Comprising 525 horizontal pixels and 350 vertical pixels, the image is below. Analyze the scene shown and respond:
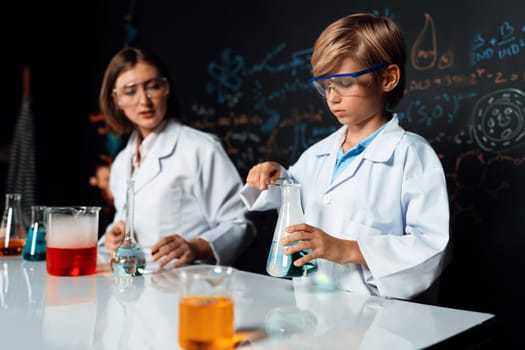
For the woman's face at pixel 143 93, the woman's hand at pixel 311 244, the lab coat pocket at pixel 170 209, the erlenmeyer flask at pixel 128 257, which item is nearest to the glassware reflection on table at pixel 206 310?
the woman's hand at pixel 311 244

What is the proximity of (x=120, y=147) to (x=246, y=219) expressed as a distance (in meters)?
2.04

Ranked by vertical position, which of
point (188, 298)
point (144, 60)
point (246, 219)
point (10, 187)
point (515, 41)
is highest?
point (515, 41)

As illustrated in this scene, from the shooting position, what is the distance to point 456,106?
2.17 metres

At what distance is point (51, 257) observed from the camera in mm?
1428

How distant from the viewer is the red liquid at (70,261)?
142 centimetres

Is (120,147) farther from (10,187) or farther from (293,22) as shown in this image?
(293,22)

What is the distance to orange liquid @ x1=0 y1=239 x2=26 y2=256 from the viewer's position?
171 centimetres

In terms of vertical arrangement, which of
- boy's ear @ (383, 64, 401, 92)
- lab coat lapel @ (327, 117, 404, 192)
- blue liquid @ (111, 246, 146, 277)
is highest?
boy's ear @ (383, 64, 401, 92)

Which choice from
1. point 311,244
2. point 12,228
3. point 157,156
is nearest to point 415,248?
point 311,244

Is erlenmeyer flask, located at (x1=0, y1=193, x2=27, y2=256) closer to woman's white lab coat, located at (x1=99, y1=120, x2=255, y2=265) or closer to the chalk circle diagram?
woman's white lab coat, located at (x1=99, y1=120, x2=255, y2=265)

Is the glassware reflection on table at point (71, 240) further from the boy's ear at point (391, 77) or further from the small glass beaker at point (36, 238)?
the boy's ear at point (391, 77)

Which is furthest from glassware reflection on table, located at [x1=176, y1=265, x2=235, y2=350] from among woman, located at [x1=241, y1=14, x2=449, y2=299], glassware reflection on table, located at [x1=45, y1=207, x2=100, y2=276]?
glassware reflection on table, located at [x1=45, y1=207, x2=100, y2=276]

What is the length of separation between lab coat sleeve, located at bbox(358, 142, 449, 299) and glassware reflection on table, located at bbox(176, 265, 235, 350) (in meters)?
0.52

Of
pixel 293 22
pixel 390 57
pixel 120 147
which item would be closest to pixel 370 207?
pixel 390 57
